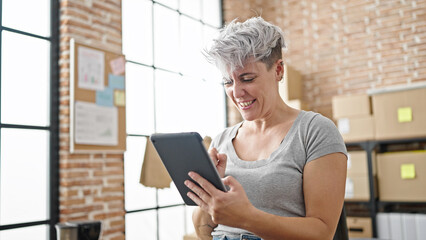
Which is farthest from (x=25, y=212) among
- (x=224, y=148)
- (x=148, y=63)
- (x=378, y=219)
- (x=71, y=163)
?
(x=378, y=219)

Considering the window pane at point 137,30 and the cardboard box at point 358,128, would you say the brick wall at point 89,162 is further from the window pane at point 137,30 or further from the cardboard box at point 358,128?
the cardboard box at point 358,128

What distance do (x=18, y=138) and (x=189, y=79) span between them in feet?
6.11

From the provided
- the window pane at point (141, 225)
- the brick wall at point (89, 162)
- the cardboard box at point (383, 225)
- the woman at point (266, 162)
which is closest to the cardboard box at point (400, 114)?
the cardboard box at point (383, 225)

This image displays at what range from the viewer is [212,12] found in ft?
15.0

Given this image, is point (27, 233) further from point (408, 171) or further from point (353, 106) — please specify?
point (408, 171)

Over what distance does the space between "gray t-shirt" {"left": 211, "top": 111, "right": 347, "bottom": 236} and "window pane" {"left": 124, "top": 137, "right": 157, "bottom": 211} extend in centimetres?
217

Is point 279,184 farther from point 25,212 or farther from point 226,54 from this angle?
point 25,212

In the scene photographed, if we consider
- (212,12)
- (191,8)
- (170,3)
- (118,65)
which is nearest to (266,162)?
(118,65)

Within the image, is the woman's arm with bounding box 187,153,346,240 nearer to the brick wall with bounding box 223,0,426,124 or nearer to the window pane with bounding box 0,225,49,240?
the window pane with bounding box 0,225,49,240

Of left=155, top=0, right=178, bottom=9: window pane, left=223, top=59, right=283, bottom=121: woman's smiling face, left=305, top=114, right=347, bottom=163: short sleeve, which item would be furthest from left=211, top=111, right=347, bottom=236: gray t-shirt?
left=155, top=0, right=178, bottom=9: window pane

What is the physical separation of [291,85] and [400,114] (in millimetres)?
1170

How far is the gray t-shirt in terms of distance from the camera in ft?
3.69

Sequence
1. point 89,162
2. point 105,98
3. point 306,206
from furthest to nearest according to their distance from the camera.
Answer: point 105,98 → point 89,162 → point 306,206

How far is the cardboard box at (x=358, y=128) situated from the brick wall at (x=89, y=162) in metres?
2.07
